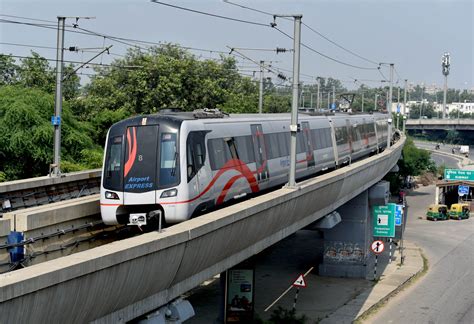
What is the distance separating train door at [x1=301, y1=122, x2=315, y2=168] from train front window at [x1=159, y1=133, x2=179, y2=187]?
1186cm

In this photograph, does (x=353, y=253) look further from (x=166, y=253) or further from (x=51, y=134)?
(x=166, y=253)

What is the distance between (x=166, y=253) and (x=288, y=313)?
15.2 meters

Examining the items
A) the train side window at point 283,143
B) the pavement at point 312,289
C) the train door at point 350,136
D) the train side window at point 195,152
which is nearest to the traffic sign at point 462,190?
the pavement at point 312,289

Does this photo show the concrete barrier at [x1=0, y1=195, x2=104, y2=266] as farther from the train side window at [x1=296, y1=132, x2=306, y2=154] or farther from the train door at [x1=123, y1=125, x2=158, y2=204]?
the train side window at [x1=296, y1=132, x2=306, y2=154]

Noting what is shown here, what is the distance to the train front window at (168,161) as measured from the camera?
58.2 feet

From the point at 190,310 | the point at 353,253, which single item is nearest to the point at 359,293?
the point at 353,253

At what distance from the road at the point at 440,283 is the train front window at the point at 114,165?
15842mm

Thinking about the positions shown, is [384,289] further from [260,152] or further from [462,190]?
[462,190]

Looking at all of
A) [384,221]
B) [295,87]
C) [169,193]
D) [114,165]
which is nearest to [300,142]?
[295,87]

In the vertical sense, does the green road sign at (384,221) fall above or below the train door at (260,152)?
below

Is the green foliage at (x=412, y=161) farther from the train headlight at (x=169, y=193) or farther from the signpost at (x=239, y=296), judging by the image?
the train headlight at (x=169, y=193)

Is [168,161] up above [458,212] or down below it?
above

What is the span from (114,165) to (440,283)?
25167mm

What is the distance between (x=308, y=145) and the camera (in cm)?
2978
